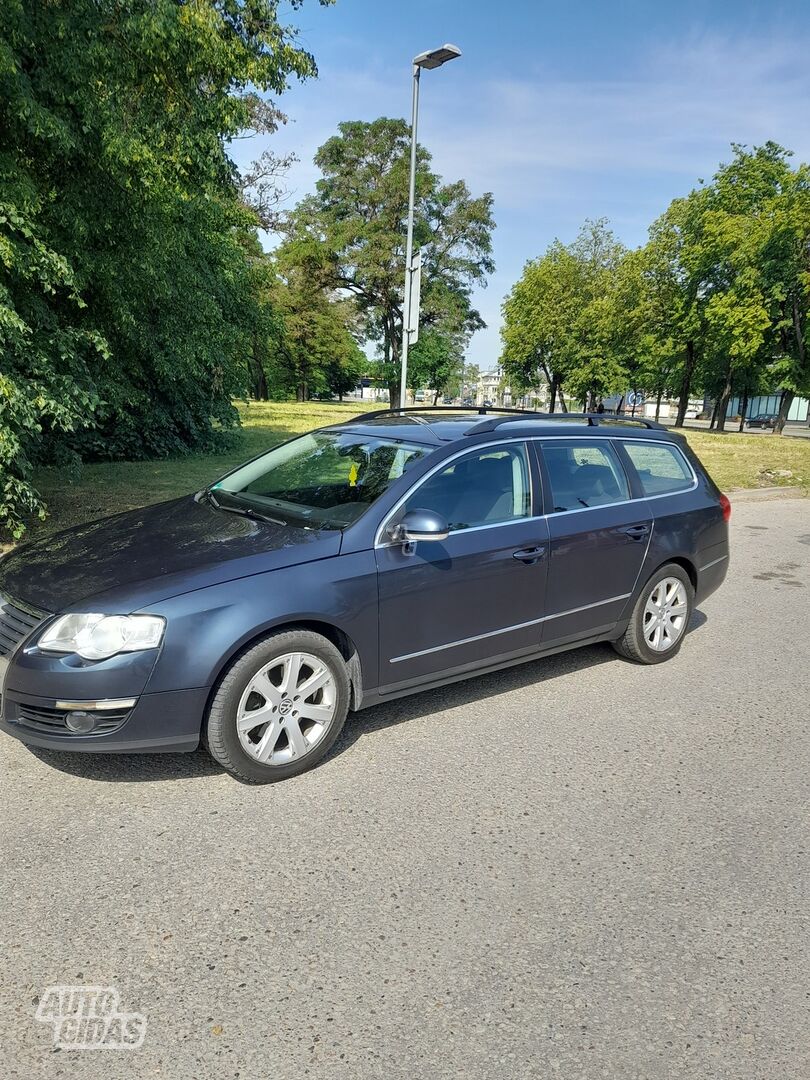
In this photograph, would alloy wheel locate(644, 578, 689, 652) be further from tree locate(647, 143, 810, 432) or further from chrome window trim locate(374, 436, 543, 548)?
tree locate(647, 143, 810, 432)

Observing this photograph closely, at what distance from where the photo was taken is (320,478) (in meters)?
4.32

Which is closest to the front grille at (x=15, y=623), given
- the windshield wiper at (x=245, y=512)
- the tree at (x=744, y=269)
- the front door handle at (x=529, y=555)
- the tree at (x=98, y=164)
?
the windshield wiper at (x=245, y=512)

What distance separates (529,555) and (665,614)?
1479 millimetres

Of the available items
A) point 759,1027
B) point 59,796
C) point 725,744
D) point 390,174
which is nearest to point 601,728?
point 725,744

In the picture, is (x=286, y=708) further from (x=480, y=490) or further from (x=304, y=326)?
(x=304, y=326)

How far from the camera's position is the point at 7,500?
632 centimetres

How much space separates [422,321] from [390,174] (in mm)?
8039

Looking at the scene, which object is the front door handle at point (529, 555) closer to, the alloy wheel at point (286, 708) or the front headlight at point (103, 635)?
the alloy wheel at point (286, 708)

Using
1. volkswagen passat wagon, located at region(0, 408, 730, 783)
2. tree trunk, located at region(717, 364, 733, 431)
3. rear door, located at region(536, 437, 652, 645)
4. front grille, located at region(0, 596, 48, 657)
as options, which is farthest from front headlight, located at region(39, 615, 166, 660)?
tree trunk, located at region(717, 364, 733, 431)

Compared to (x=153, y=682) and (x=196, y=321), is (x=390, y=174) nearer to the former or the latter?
(x=196, y=321)

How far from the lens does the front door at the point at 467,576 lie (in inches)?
Result: 146

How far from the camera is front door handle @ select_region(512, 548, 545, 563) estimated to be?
13.6ft

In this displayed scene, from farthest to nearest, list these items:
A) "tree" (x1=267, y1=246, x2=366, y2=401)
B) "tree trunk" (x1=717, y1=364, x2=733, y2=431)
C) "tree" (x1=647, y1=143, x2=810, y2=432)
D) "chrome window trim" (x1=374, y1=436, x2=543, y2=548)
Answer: "tree" (x1=267, y1=246, x2=366, y2=401), "tree trunk" (x1=717, y1=364, x2=733, y2=431), "tree" (x1=647, y1=143, x2=810, y2=432), "chrome window trim" (x1=374, y1=436, x2=543, y2=548)

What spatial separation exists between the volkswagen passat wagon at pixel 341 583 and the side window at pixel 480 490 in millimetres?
11
